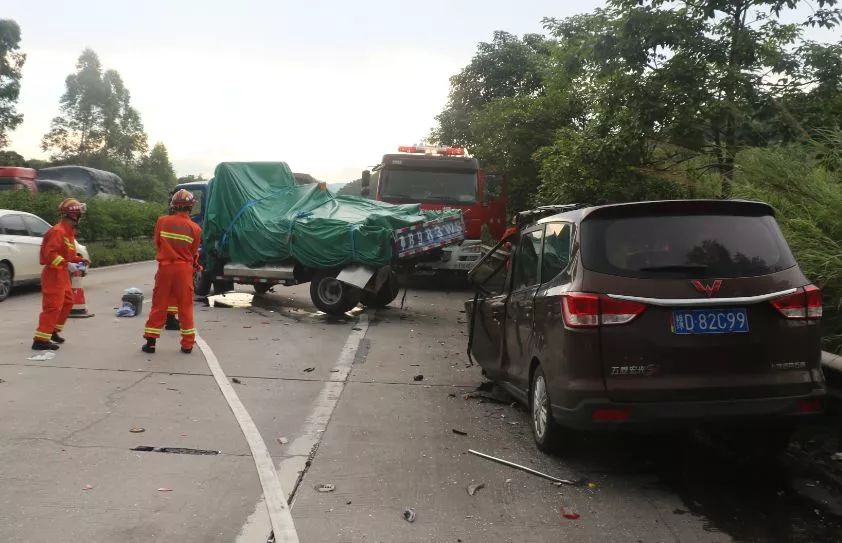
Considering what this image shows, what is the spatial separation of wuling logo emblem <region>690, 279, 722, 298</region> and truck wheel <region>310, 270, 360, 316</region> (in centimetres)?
869

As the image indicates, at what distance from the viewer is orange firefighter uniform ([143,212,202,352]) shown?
29.1 ft

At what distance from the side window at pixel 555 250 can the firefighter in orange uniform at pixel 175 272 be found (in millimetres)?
4772

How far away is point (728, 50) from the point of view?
37.7 ft

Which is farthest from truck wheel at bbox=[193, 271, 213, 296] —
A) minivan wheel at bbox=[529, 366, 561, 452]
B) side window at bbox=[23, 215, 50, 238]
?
minivan wheel at bbox=[529, 366, 561, 452]

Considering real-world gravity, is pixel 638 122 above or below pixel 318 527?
above

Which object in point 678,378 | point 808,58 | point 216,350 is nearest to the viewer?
point 678,378

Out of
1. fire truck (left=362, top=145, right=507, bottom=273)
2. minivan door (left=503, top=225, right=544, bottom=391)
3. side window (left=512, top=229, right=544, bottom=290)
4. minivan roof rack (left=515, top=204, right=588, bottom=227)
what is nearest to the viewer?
minivan door (left=503, top=225, right=544, bottom=391)

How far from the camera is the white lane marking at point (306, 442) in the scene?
12.9 feet

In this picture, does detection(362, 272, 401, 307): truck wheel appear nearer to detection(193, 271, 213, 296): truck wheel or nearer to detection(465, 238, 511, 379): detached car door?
detection(193, 271, 213, 296): truck wheel

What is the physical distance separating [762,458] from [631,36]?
25.7 ft

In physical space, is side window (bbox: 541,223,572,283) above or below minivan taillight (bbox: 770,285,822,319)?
above

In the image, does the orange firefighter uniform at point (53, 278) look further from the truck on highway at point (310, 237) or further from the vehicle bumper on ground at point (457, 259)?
the vehicle bumper on ground at point (457, 259)

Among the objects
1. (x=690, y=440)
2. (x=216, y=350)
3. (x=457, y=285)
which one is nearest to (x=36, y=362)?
(x=216, y=350)

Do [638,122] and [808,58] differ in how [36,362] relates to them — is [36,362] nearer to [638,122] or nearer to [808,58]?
[638,122]
